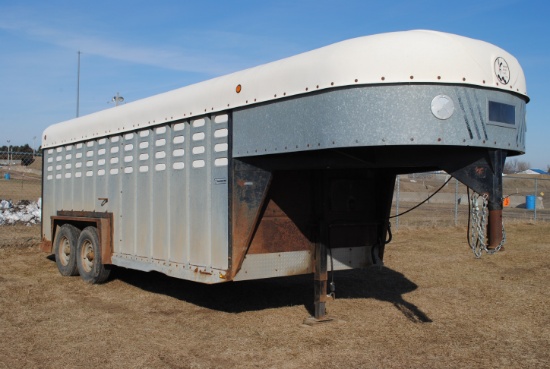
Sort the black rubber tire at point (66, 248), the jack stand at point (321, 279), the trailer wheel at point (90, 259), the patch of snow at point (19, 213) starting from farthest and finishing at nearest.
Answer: the patch of snow at point (19, 213) < the black rubber tire at point (66, 248) < the trailer wheel at point (90, 259) < the jack stand at point (321, 279)

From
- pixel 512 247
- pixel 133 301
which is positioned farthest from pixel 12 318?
pixel 512 247

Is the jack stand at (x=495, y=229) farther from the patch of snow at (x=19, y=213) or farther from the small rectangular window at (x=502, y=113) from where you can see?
the patch of snow at (x=19, y=213)

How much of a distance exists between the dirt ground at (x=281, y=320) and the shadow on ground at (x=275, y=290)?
0.06 ft

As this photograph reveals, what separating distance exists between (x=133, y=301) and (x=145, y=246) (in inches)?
34.6

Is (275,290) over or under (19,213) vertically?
under

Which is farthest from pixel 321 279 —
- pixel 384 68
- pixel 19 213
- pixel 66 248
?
pixel 19 213

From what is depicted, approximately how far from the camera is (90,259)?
32.2ft

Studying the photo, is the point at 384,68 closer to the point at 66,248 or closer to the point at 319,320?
the point at 319,320

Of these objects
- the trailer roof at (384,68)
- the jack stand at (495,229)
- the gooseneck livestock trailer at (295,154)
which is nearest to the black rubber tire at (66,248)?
the gooseneck livestock trailer at (295,154)

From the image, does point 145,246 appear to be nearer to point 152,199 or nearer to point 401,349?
point 152,199

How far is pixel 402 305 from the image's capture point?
8.01m

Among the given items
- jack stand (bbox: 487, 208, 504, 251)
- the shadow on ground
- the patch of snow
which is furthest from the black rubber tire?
jack stand (bbox: 487, 208, 504, 251)

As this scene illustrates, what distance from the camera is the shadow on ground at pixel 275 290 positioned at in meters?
8.01

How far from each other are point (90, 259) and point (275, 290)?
3165 millimetres
